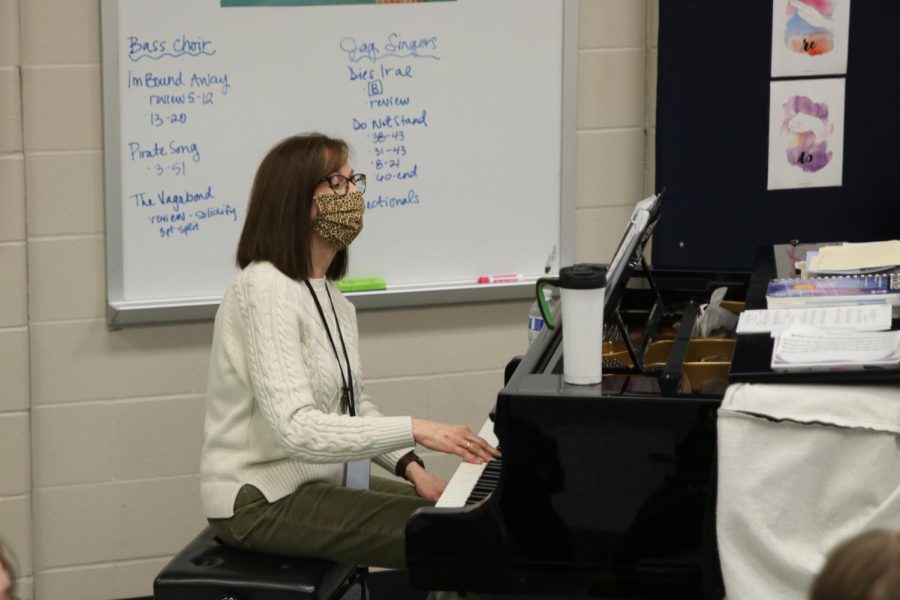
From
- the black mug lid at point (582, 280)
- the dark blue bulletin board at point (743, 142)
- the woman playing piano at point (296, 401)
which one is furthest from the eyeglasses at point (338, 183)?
the dark blue bulletin board at point (743, 142)

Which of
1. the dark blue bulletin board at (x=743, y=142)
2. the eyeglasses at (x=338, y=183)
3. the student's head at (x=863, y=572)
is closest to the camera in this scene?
the student's head at (x=863, y=572)

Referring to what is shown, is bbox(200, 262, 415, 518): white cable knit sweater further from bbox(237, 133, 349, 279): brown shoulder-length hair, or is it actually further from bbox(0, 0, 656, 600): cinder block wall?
bbox(0, 0, 656, 600): cinder block wall

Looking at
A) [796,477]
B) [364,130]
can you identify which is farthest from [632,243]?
[364,130]

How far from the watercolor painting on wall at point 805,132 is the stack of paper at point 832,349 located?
1.46 metres

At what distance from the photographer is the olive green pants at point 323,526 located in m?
2.55

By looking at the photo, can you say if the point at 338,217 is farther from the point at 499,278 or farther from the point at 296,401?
the point at 499,278

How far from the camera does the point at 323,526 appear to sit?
2.55 metres

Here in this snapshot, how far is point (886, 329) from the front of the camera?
216cm

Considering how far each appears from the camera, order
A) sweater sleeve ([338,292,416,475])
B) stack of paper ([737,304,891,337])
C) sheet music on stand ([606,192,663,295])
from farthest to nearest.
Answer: sweater sleeve ([338,292,416,475]), sheet music on stand ([606,192,663,295]), stack of paper ([737,304,891,337])

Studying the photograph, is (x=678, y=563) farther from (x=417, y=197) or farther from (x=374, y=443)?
(x=417, y=197)

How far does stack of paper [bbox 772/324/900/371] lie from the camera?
2.00 m

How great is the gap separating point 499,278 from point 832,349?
61.6 inches

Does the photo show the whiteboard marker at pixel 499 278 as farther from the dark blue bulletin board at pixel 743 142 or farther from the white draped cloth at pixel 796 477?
the white draped cloth at pixel 796 477

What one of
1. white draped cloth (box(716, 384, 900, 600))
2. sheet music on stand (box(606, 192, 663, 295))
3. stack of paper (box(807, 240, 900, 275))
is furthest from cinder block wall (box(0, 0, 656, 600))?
white draped cloth (box(716, 384, 900, 600))
